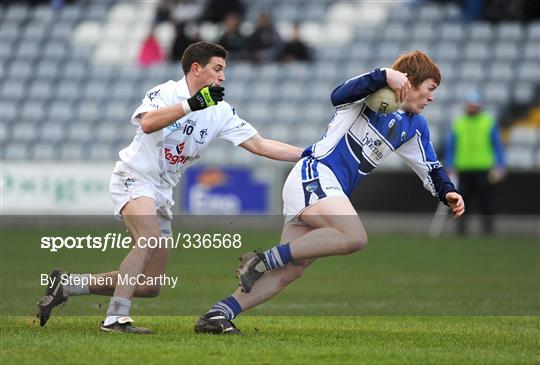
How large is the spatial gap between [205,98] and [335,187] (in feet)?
3.61

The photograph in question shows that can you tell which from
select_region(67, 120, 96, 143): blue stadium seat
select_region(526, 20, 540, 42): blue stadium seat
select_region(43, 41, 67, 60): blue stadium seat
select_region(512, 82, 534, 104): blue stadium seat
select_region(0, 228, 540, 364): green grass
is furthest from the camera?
select_region(43, 41, 67, 60): blue stadium seat

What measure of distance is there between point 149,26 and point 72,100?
2682 millimetres

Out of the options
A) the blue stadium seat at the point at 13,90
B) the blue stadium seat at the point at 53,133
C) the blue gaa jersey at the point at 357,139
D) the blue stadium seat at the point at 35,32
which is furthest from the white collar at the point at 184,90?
the blue stadium seat at the point at 35,32

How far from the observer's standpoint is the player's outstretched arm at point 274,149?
30.5 feet

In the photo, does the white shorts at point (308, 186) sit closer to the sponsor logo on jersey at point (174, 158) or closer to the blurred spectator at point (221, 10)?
the sponsor logo on jersey at point (174, 158)

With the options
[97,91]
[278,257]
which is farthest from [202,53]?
[97,91]

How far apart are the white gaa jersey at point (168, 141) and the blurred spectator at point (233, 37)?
16.9 metres

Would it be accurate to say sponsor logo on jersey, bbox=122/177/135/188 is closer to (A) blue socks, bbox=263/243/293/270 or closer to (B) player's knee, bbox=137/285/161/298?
(B) player's knee, bbox=137/285/161/298

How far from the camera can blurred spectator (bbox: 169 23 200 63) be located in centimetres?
2622

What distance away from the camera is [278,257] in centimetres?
855

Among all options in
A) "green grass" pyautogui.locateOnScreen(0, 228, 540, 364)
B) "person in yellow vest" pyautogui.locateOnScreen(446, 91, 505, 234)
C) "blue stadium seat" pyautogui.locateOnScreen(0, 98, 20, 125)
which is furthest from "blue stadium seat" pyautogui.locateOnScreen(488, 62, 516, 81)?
"blue stadium seat" pyautogui.locateOnScreen(0, 98, 20, 125)

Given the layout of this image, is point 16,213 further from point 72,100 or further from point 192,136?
point 192,136

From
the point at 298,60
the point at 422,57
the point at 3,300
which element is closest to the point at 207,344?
the point at 422,57

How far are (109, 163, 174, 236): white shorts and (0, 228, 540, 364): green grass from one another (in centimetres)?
90
